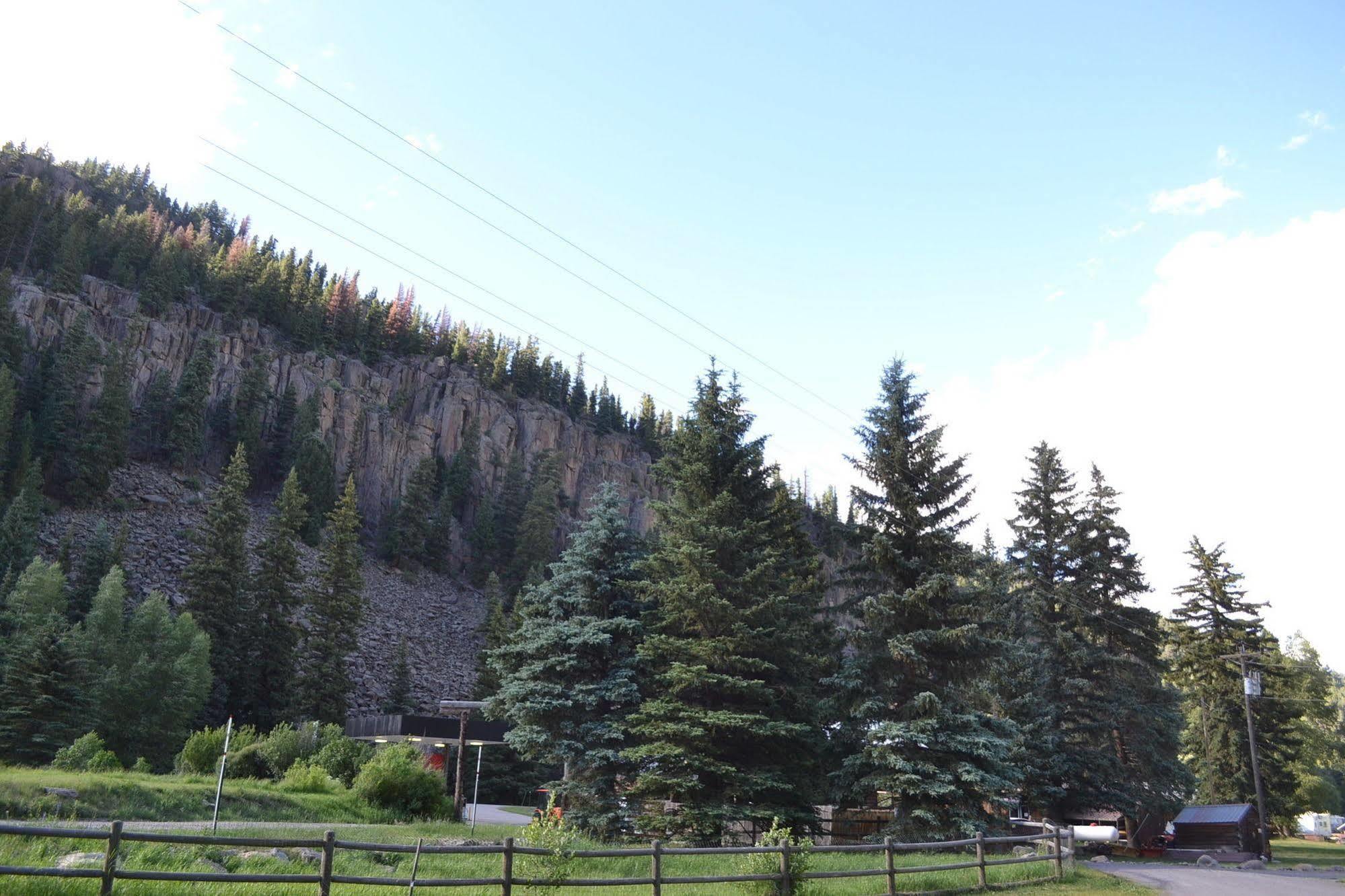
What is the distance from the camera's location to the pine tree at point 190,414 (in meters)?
77.9

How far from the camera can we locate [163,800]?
20406mm

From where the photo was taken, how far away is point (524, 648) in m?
23.2

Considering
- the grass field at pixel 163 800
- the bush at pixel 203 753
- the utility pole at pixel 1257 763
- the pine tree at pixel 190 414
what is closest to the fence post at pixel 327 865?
the grass field at pixel 163 800

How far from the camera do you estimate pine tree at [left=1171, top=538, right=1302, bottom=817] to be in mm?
40375

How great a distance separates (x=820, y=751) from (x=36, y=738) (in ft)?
103

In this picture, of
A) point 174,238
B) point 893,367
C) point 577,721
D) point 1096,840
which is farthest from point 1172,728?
point 174,238

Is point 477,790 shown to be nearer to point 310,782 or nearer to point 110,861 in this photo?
point 310,782

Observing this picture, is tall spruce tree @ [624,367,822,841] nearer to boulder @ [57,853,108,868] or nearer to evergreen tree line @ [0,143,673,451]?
boulder @ [57,853,108,868]

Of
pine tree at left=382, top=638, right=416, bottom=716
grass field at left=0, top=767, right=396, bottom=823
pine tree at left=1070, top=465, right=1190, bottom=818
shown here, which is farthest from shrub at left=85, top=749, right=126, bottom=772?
pine tree at left=1070, top=465, right=1190, bottom=818

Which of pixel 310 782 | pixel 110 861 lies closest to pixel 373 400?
pixel 310 782

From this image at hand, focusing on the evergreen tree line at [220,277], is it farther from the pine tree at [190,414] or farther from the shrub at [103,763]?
the shrub at [103,763]

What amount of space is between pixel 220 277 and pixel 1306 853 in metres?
113

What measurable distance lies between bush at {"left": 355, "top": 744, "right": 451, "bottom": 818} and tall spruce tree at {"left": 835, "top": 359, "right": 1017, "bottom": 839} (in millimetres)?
13414

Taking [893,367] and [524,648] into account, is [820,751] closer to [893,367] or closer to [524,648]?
[524,648]
